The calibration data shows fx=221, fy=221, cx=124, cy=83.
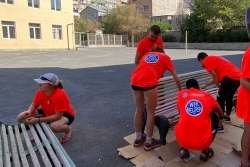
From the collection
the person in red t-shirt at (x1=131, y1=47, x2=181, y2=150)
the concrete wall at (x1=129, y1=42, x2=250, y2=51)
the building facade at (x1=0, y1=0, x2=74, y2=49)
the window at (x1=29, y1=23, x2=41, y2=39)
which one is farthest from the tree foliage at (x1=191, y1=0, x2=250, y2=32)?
the person in red t-shirt at (x1=131, y1=47, x2=181, y2=150)

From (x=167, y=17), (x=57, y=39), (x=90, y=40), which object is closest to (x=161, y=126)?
(x=57, y=39)

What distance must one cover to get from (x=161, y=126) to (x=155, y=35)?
5.25 ft

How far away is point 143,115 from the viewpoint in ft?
10.6

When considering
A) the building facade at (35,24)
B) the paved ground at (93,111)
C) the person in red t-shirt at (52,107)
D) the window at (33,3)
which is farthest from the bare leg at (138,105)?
the window at (33,3)

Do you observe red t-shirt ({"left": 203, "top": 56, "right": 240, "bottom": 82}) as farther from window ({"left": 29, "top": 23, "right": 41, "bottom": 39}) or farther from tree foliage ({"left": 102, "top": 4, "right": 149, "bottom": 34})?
tree foliage ({"left": 102, "top": 4, "right": 149, "bottom": 34})

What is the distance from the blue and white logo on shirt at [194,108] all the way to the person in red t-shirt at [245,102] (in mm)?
384

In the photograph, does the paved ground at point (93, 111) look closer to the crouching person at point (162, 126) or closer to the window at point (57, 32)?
the crouching person at point (162, 126)

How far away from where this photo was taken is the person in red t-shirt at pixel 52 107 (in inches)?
118

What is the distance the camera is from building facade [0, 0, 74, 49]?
76.2 ft

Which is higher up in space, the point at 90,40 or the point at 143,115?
the point at 90,40

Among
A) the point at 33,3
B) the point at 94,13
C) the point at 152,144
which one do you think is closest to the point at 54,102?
the point at 152,144

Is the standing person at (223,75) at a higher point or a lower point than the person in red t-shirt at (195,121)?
higher

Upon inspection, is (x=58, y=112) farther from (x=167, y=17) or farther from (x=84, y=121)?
(x=167, y=17)

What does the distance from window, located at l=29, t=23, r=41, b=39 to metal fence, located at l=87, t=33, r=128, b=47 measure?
442 inches
